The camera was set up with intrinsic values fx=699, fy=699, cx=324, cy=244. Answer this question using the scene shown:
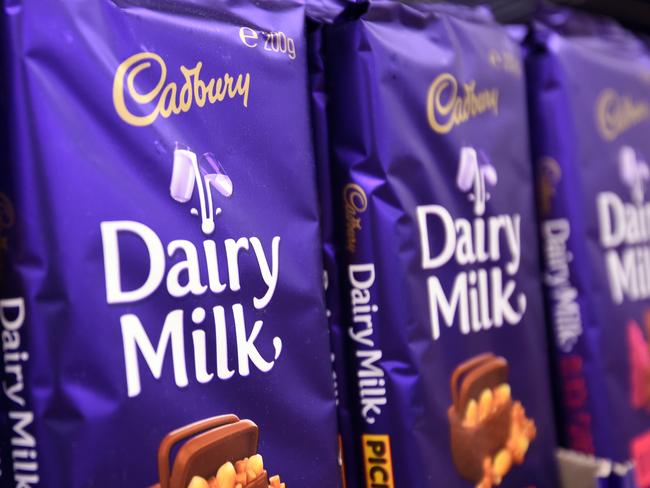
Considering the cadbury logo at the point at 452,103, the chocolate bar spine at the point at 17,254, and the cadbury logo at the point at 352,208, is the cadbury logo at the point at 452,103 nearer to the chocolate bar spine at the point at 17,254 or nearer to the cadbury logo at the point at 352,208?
the cadbury logo at the point at 352,208

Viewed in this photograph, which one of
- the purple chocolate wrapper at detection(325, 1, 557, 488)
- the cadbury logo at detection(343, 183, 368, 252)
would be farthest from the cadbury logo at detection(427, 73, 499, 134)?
the cadbury logo at detection(343, 183, 368, 252)

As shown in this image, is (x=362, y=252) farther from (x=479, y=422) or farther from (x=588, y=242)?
(x=588, y=242)

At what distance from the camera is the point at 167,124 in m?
0.63

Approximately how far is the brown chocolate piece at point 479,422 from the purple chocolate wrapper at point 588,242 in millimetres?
194

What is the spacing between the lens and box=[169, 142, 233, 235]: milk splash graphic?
64 centimetres

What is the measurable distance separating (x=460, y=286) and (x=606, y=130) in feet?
1.41

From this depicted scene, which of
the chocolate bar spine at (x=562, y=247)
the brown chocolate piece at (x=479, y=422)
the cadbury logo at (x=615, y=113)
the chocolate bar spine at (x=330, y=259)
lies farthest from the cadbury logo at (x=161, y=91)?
the cadbury logo at (x=615, y=113)

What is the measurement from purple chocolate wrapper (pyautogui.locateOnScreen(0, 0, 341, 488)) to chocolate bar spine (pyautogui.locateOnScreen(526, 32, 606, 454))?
46cm

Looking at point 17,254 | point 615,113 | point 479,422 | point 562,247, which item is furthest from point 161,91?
point 615,113

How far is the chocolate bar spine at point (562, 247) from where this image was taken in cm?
103

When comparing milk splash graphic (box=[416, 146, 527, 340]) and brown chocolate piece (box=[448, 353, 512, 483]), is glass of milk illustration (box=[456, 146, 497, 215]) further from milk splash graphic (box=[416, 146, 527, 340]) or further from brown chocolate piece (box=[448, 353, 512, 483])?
brown chocolate piece (box=[448, 353, 512, 483])

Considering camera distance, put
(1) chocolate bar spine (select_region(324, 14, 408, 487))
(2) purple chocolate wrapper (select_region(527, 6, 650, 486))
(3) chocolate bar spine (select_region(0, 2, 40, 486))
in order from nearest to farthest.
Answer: (3) chocolate bar spine (select_region(0, 2, 40, 486)) → (1) chocolate bar spine (select_region(324, 14, 408, 487)) → (2) purple chocolate wrapper (select_region(527, 6, 650, 486))

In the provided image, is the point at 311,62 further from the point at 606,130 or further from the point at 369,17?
the point at 606,130

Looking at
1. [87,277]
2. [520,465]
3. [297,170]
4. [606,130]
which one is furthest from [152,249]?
[606,130]
